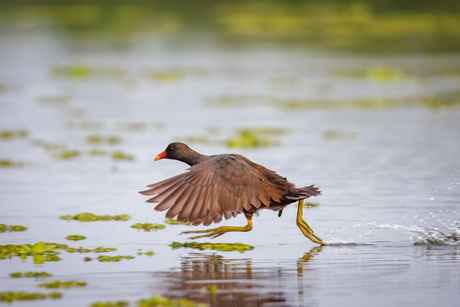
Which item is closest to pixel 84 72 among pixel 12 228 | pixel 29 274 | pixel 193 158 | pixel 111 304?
pixel 12 228

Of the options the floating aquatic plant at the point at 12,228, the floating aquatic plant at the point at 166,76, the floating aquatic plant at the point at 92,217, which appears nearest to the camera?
the floating aquatic plant at the point at 12,228

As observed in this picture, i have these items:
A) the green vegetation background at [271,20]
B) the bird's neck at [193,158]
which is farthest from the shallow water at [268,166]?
the green vegetation background at [271,20]

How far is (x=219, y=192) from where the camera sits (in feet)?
30.0

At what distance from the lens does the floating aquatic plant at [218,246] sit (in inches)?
373

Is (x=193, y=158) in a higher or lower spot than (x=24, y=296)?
higher

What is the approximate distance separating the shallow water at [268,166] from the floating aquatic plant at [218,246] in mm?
131

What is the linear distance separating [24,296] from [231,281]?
1.71 meters

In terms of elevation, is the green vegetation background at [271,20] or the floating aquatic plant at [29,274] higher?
the green vegetation background at [271,20]

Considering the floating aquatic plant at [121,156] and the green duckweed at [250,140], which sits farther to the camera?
the green duckweed at [250,140]

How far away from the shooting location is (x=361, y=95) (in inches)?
946

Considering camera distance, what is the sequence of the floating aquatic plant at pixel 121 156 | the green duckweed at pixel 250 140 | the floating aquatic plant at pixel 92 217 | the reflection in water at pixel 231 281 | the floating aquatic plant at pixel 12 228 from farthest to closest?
1. the green duckweed at pixel 250 140
2. the floating aquatic plant at pixel 121 156
3. the floating aquatic plant at pixel 92 217
4. the floating aquatic plant at pixel 12 228
5. the reflection in water at pixel 231 281

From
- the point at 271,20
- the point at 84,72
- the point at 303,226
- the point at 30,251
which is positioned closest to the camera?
the point at 30,251

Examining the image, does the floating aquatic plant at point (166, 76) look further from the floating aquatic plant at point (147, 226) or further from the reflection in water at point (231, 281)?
the reflection in water at point (231, 281)

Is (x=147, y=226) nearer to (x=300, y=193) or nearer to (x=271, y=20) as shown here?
(x=300, y=193)
